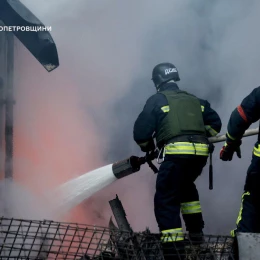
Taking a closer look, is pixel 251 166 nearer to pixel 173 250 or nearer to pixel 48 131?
pixel 173 250

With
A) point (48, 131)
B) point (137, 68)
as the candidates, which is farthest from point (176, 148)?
point (48, 131)

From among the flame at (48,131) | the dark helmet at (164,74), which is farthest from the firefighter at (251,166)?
the flame at (48,131)

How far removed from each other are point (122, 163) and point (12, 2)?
7.54 ft

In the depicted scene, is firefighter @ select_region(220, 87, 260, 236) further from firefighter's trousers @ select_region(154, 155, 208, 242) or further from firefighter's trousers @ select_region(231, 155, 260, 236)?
firefighter's trousers @ select_region(154, 155, 208, 242)

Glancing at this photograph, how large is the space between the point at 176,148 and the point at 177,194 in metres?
0.40

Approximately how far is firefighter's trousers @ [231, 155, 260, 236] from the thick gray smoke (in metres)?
2.58

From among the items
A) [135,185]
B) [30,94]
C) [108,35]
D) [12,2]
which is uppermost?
[12,2]

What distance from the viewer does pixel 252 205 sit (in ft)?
14.5

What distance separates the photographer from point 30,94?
7.19 metres

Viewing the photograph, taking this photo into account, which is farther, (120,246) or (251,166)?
(251,166)

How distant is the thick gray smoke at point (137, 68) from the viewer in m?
7.08

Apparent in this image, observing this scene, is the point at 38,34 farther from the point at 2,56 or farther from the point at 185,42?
the point at 185,42

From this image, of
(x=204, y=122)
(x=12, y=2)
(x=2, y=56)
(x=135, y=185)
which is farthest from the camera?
(x=135, y=185)

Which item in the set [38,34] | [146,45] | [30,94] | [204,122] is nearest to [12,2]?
[38,34]
